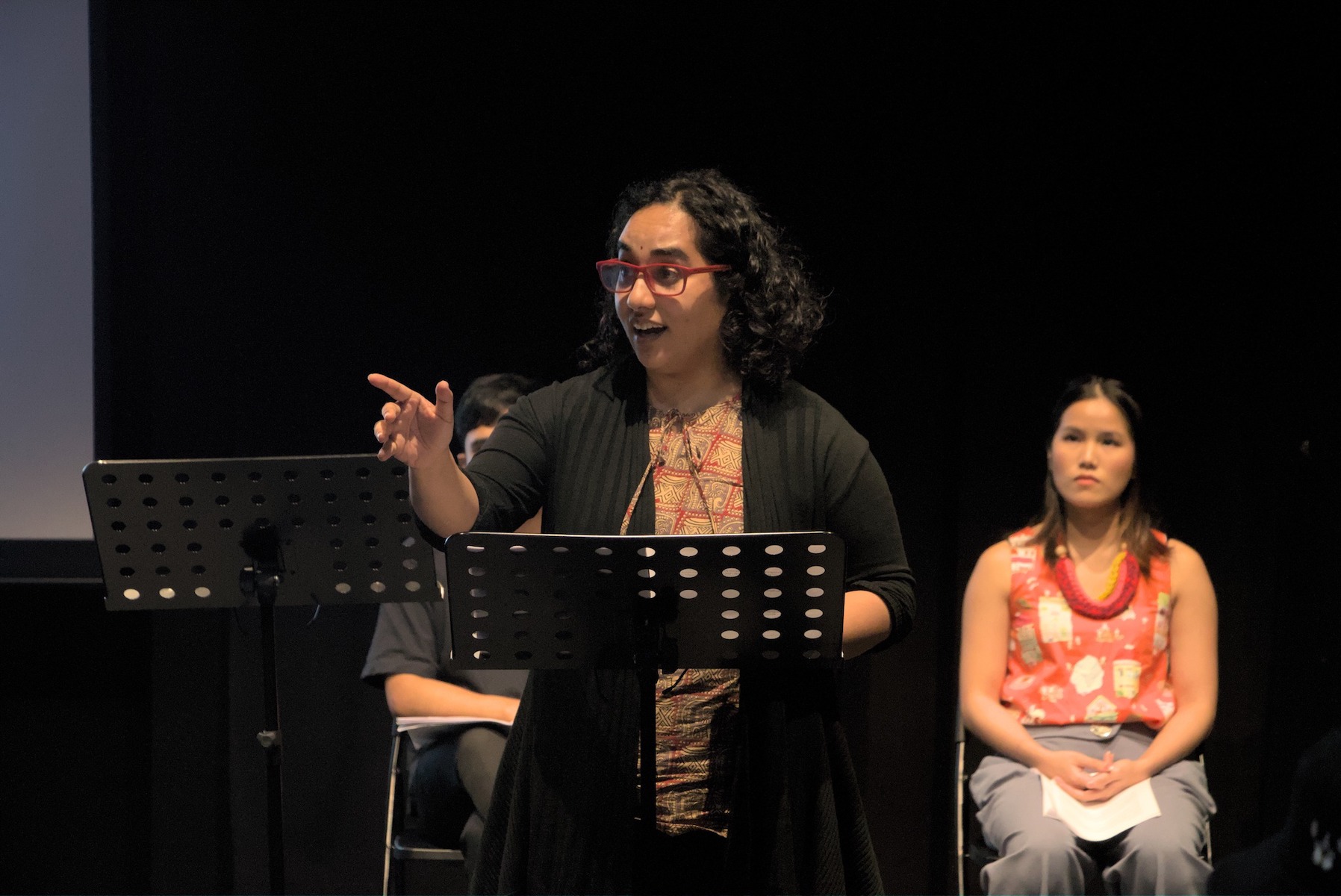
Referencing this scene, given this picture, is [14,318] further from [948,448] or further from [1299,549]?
[1299,549]

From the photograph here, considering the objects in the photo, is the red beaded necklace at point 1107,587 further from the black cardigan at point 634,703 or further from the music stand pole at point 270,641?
the music stand pole at point 270,641

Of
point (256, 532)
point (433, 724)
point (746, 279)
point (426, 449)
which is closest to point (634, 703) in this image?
point (426, 449)

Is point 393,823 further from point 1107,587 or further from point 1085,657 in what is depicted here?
point 1107,587

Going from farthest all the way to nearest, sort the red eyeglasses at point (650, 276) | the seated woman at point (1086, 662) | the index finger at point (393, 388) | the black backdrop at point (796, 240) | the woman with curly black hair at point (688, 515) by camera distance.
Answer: the black backdrop at point (796, 240) < the seated woman at point (1086, 662) < the red eyeglasses at point (650, 276) < the woman with curly black hair at point (688, 515) < the index finger at point (393, 388)

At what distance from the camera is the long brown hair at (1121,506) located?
3.07m

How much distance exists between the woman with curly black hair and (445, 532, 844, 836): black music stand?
10 centimetres

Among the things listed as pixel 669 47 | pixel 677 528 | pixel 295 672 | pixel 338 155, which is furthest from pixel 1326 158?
pixel 295 672

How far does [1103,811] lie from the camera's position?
2.77m

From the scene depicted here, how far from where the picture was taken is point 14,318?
3.73 metres

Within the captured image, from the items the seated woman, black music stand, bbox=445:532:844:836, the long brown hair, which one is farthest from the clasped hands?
black music stand, bbox=445:532:844:836

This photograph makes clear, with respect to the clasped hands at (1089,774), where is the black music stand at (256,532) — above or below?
above

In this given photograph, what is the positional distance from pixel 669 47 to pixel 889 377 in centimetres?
119

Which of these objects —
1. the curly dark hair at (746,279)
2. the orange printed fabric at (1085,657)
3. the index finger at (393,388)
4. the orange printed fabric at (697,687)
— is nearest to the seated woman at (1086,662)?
the orange printed fabric at (1085,657)

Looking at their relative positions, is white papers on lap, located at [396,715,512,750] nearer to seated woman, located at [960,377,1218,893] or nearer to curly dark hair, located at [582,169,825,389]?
seated woman, located at [960,377,1218,893]
